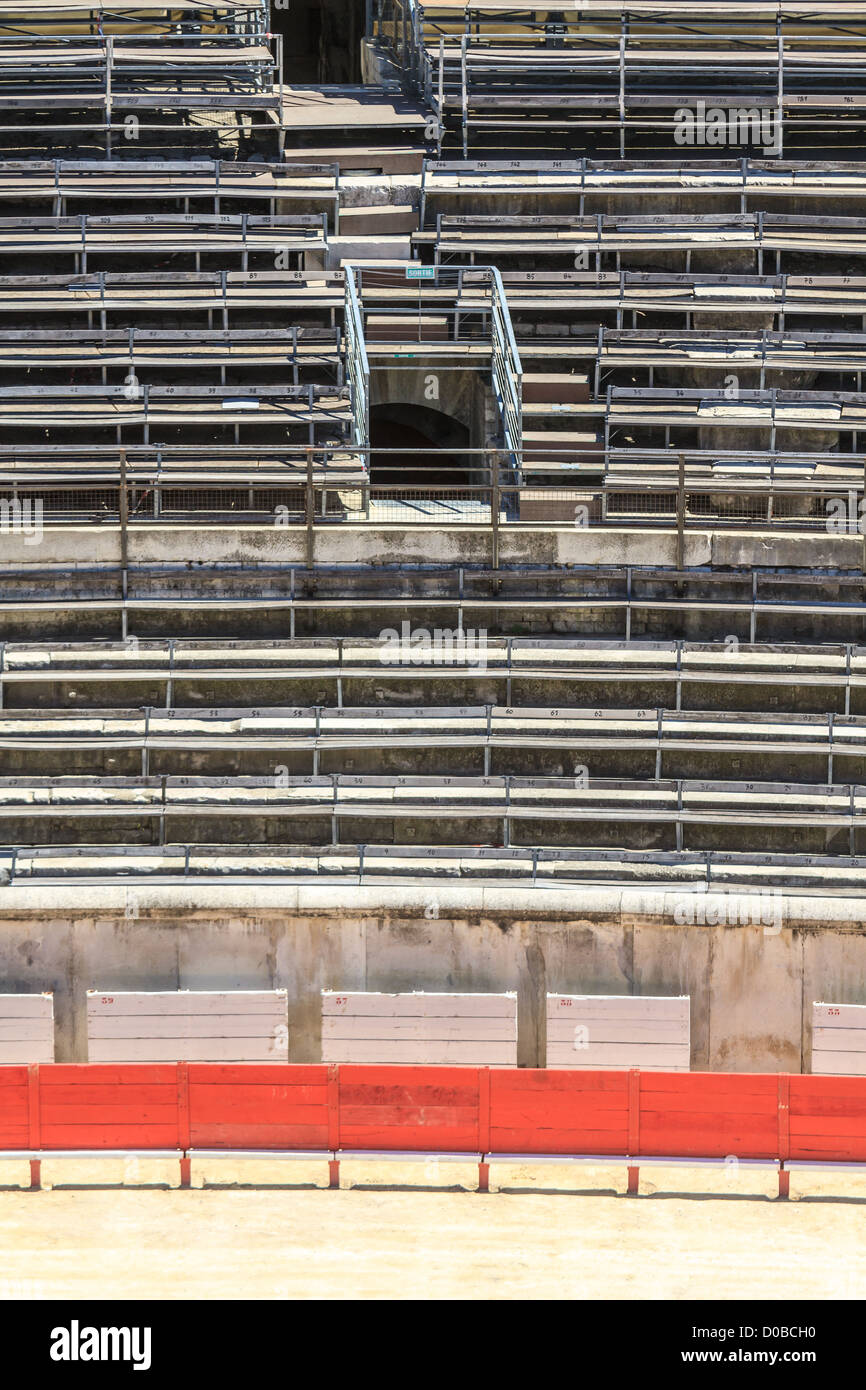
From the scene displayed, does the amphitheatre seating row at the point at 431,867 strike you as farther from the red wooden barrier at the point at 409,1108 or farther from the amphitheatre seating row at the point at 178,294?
the amphitheatre seating row at the point at 178,294

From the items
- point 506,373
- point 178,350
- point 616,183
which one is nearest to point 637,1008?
A: point 506,373

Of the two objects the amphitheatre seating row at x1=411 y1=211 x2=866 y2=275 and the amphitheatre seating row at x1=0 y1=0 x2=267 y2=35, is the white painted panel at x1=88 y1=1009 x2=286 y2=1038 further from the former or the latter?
the amphitheatre seating row at x1=0 y1=0 x2=267 y2=35

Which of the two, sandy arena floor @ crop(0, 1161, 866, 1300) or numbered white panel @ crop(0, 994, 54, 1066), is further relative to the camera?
numbered white panel @ crop(0, 994, 54, 1066)

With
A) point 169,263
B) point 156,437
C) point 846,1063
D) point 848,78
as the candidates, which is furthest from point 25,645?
point 848,78

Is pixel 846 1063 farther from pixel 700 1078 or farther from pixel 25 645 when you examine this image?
pixel 25 645

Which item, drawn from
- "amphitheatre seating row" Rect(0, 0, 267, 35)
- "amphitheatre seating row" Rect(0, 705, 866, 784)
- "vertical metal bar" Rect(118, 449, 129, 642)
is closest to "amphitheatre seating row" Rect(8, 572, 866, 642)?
"vertical metal bar" Rect(118, 449, 129, 642)

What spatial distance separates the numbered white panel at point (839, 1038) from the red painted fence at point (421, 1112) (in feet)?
3.90

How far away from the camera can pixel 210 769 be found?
21625 millimetres

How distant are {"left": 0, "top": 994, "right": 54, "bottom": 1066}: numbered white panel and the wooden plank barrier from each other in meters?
1.18

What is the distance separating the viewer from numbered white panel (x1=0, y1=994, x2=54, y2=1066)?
19.7m

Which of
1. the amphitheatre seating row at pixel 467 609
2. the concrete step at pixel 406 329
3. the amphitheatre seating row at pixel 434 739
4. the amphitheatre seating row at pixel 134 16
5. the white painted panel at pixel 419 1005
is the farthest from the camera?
the amphitheatre seating row at pixel 134 16

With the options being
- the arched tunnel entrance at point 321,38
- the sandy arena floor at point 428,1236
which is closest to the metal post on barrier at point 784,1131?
the sandy arena floor at point 428,1236

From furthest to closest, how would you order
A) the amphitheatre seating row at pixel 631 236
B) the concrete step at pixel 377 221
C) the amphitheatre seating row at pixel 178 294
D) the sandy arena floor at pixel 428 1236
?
the concrete step at pixel 377 221, the amphitheatre seating row at pixel 631 236, the amphitheatre seating row at pixel 178 294, the sandy arena floor at pixel 428 1236

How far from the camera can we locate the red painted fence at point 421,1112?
1844 centimetres
